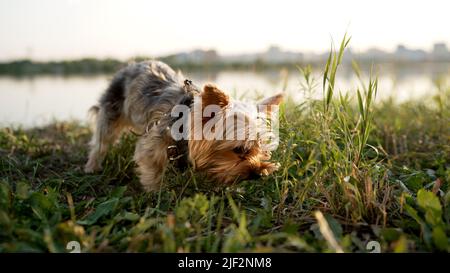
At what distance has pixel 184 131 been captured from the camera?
13.6 feet

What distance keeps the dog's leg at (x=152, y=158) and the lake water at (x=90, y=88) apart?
102cm

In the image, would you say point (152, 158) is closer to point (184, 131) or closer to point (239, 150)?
point (184, 131)

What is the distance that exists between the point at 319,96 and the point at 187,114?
1.26 metres

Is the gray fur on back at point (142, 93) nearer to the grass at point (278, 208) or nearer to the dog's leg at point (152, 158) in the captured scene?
the dog's leg at point (152, 158)

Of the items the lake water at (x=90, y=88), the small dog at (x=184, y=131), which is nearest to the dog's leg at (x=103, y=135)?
the small dog at (x=184, y=131)

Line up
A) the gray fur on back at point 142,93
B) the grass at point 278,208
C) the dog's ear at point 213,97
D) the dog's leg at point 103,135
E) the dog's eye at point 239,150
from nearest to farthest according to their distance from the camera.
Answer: the grass at point 278,208
the dog's ear at point 213,97
the dog's eye at point 239,150
the gray fur on back at point 142,93
the dog's leg at point 103,135

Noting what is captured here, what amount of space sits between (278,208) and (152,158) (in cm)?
172

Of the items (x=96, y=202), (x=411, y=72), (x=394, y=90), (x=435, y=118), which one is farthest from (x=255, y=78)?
(x=411, y=72)

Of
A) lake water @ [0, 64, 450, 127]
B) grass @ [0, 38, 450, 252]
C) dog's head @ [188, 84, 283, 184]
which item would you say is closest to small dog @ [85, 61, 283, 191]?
dog's head @ [188, 84, 283, 184]

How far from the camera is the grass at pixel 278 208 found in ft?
7.70

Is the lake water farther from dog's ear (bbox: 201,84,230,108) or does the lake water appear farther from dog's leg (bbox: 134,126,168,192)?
dog's leg (bbox: 134,126,168,192)

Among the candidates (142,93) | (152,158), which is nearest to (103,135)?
(142,93)
